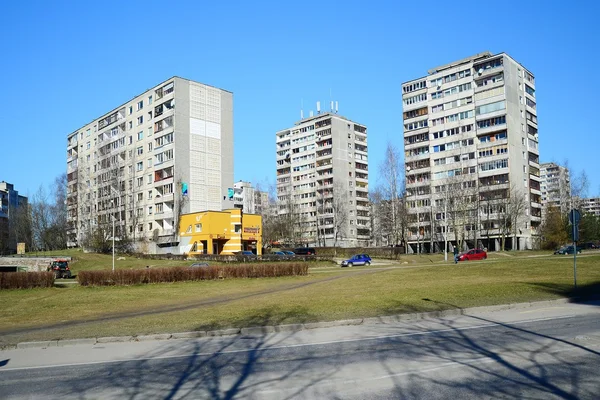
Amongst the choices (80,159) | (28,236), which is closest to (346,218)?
(80,159)

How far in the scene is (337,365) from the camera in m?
9.09

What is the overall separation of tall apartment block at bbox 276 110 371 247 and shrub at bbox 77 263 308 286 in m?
74.1

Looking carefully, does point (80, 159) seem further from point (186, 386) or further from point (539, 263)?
point (186, 386)

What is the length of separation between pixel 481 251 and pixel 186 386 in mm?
57598

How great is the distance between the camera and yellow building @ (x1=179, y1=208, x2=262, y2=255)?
76.2 metres

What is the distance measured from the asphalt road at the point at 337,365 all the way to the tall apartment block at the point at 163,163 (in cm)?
7645

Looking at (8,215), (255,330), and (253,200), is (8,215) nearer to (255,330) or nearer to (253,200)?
(253,200)

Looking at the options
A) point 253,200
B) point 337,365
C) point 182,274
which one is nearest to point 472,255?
point 182,274

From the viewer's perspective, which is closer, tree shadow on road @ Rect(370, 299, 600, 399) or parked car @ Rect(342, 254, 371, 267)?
tree shadow on road @ Rect(370, 299, 600, 399)

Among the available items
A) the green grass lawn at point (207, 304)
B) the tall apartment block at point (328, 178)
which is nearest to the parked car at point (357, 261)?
the green grass lawn at point (207, 304)

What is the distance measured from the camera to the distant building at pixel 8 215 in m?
116

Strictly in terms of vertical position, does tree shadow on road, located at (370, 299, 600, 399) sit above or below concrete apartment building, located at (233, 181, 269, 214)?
below

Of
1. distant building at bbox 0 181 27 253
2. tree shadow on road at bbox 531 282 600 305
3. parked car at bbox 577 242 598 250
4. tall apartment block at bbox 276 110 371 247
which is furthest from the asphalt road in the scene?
distant building at bbox 0 181 27 253

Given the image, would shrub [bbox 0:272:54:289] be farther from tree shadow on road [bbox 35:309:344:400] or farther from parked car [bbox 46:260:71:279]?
tree shadow on road [bbox 35:309:344:400]
